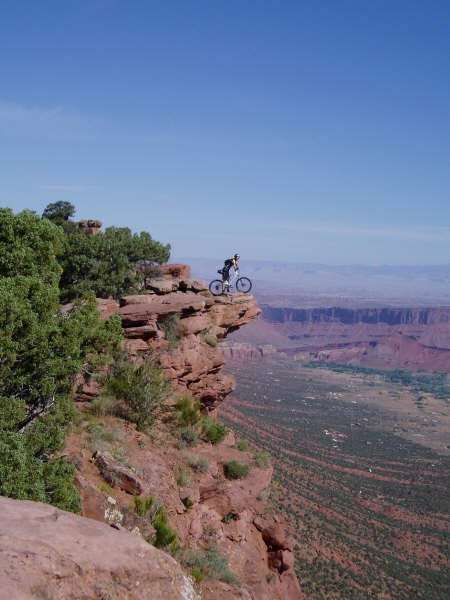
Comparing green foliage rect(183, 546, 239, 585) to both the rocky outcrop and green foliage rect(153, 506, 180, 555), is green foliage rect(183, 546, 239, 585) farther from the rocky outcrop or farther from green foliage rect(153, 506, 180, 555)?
the rocky outcrop

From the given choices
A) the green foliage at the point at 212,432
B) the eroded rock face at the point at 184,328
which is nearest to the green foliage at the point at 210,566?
the green foliage at the point at 212,432

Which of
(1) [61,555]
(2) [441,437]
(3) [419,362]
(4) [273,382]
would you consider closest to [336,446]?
(2) [441,437]

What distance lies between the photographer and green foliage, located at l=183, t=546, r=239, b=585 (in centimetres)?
1252

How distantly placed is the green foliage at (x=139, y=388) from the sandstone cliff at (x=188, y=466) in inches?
17.8

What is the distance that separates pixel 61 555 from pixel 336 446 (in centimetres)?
6442

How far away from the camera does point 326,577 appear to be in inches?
1182

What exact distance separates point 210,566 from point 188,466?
370 centimetres

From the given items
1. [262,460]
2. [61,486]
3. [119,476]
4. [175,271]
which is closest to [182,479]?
[119,476]

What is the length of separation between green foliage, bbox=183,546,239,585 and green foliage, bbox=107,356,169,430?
479 centimetres

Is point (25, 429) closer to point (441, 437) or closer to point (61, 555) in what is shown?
point (61, 555)

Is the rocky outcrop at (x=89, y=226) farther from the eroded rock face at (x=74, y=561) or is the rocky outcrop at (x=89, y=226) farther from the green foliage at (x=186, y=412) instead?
the eroded rock face at (x=74, y=561)

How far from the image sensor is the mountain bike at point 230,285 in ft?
Answer: 82.7

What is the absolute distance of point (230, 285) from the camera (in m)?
25.8

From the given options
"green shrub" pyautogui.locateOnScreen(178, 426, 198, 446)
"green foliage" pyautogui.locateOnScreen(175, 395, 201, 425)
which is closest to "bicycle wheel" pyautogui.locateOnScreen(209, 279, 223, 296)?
"green foliage" pyautogui.locateOnScreen(175, 395, 201, 425)
